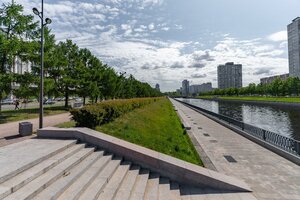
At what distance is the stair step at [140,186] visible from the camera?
6484mm

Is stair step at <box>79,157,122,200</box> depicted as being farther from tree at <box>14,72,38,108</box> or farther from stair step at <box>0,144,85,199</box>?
tree at <box>14,72,38,108</box>

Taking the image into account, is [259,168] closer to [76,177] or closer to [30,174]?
[76,177]

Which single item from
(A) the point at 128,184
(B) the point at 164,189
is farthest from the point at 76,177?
(B) the point at 164,189

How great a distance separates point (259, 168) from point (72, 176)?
734cm

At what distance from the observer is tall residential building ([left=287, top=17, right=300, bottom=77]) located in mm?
133375

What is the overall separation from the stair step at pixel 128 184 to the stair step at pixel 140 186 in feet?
0.40

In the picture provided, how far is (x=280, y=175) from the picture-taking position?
8.89 meters

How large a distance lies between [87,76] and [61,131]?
2258 centimetres

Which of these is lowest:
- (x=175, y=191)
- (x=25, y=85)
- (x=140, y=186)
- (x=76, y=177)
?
(x=175, y=191)

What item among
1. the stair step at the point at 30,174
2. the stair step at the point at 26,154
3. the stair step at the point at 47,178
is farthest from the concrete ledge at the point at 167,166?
the stair step at the point at 30,174

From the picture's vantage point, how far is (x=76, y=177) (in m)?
6.54

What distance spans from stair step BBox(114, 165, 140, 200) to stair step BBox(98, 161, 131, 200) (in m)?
0.11

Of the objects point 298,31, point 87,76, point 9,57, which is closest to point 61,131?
point 9,57

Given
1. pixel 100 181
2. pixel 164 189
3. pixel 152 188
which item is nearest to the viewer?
pixel 100 181
